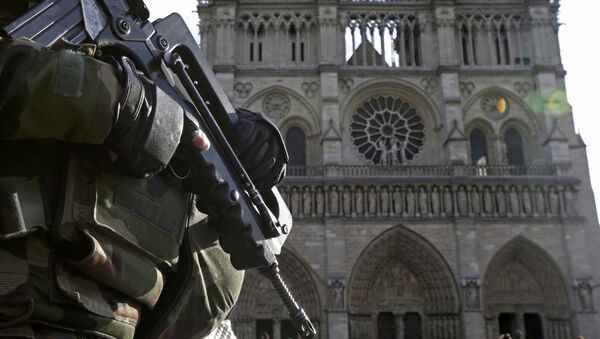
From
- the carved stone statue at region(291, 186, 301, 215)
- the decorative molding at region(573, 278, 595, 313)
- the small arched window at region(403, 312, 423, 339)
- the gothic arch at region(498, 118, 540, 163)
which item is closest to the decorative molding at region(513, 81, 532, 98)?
the gothic arch at region(498, 118, 540, 163)

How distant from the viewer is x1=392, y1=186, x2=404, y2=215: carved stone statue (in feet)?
60.2

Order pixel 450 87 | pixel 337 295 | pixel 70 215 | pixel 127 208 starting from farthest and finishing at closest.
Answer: pixel 450 87 < pixel 337 295 < pixel 127 208 < pixel 70 215

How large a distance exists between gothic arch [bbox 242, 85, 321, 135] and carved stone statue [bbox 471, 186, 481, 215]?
15.8ft

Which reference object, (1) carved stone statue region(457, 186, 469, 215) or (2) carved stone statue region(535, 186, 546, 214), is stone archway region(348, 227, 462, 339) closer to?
(1) carved stone statue region(457, 186, 469, 215)

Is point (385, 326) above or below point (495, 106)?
below

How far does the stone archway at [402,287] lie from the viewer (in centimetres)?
1784

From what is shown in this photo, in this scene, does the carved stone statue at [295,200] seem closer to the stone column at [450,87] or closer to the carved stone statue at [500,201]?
the stone column at [450,87]

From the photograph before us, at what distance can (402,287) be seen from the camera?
61.2 ft

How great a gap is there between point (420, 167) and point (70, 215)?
57.2ft

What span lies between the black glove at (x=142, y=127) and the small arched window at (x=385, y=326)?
1714 centimetres

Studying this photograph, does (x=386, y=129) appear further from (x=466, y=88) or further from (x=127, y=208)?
(x=127, y=208)

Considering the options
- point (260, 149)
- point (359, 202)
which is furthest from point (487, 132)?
point (260, 149)

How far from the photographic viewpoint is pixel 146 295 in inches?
81.4

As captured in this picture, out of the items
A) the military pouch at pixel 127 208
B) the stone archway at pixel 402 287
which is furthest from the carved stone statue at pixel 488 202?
the military pouch at pixel 127 208
